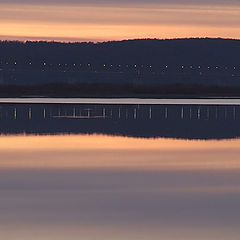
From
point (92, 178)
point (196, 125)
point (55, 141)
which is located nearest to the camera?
point (92, 178)

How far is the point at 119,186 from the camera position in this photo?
22.1 meters

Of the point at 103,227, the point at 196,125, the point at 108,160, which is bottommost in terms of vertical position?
the point at 103,227

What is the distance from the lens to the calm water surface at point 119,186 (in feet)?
55.0

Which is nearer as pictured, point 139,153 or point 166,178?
point 166,178

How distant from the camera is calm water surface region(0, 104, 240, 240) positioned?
55.0 ft

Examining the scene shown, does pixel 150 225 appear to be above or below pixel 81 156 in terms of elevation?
below

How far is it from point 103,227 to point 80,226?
0.33 meters

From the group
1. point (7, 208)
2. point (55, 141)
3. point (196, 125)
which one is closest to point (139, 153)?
point (55, 141)

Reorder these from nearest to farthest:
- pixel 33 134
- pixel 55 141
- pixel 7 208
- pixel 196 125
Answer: pixel 7 208, pixel 55 141, pixel 33 134, pixel 196 125

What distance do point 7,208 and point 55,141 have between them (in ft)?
54.6

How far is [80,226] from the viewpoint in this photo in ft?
55.2

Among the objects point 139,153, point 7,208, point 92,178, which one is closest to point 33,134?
point 139,153

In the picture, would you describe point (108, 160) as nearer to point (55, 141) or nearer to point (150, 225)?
point (55, 141)

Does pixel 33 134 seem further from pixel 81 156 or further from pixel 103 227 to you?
pixel 103 227
